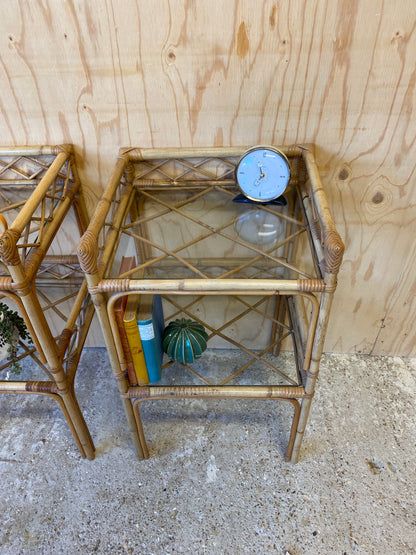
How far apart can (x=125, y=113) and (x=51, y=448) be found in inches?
46.7

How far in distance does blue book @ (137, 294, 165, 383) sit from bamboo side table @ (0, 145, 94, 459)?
0.87ft

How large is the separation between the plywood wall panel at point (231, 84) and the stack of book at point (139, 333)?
1.56 ft

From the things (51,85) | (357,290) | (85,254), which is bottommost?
(357,290)

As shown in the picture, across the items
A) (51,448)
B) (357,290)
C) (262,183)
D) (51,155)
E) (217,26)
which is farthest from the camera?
(357,290)

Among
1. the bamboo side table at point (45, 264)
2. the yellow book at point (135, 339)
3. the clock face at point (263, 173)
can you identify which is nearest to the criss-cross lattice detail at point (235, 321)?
the yellow book at point (135, 339)

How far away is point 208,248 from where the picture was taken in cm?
110

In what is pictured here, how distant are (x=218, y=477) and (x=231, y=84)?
1.25 meters

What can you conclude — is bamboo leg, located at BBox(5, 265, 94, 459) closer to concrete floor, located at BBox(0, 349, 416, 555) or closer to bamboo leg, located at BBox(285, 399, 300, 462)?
concrete floor, located at BBox(0, 349, 416, 555)

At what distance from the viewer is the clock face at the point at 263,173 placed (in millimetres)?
1121

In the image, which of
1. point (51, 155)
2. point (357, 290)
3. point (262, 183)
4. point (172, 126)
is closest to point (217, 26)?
point (172, 126)

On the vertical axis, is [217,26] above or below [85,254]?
above

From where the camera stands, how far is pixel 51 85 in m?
1.16

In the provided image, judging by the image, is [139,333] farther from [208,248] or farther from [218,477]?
[218,477]

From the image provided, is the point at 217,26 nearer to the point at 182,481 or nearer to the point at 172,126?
the point at 172,126
